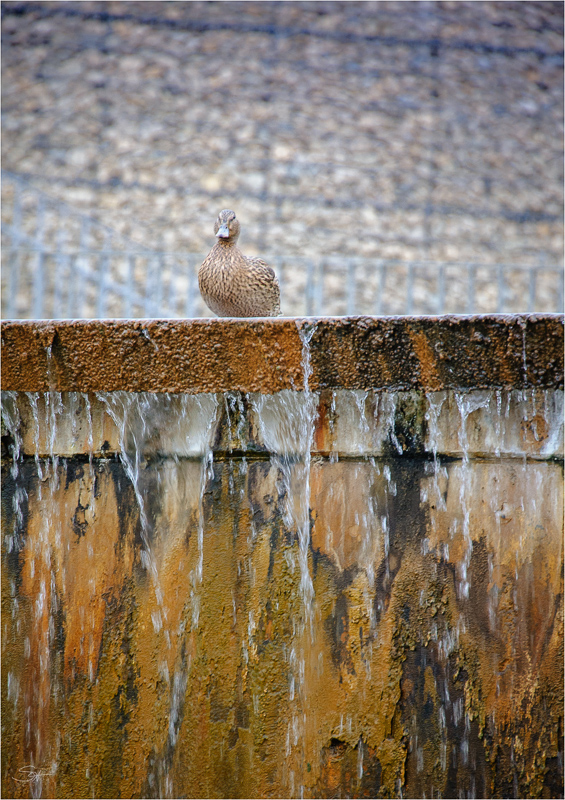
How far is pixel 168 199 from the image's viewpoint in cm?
828

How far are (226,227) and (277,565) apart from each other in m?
1.49

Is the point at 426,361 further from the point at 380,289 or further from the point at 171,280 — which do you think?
the point at 171,280

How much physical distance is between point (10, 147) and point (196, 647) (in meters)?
8.62

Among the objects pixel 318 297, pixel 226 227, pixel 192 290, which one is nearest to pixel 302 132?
pixel 318 297

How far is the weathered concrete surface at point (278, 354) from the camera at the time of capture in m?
1.19

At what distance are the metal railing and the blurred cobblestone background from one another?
5 centimetres

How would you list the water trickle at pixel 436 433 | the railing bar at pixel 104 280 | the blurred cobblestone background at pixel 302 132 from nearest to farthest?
1. the water trickle at pixel 436 433
2. the railing bar at pixel 104 280
3. the blurred cobblestone background at pixel 302 132

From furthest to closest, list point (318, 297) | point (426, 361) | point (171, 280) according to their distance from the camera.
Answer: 1. point (171, 280)
2. point (318, 297)
3. point (426, 361)

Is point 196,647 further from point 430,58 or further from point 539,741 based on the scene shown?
point 430,58

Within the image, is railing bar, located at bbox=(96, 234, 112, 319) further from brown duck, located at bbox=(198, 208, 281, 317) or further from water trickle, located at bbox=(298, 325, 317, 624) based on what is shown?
water trickle, located at bbox=(298, 325, 317, 624)

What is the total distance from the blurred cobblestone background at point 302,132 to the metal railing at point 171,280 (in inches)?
1.9

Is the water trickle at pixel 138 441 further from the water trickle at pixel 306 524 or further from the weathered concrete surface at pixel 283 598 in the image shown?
the water trickle at pixel 306 524

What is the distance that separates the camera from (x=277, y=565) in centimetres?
136

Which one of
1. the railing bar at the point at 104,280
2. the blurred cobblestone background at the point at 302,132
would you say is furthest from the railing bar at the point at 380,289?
the railing bar at the point at 104,280
